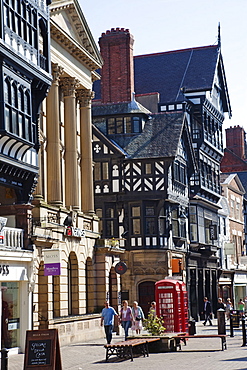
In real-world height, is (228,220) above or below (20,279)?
above

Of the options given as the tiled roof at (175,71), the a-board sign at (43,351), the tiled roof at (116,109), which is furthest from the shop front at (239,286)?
the a-board sign at (43,351)

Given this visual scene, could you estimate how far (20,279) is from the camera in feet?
86.9

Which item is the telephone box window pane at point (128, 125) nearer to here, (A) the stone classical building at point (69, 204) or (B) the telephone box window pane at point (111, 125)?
(B) the telephone box window pane at point (111, 125)

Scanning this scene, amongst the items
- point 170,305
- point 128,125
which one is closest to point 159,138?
point 128,125

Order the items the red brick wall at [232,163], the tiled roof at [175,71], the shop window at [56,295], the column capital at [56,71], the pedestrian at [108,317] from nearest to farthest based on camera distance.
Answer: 1. the pedestrian at [108,317]
2. the shop window at [56,295]
3. the column capital at [56,71]
4. the tiled roof at [175,71]
5. the red brick wall at [232,163]

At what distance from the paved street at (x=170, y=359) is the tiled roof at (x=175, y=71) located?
2738 cm

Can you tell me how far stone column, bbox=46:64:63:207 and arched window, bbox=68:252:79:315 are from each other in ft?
10.4

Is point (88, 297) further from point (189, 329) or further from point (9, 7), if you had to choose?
point (9, 7)

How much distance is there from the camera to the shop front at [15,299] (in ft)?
83.8

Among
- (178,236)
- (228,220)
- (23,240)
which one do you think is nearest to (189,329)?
(23,240)

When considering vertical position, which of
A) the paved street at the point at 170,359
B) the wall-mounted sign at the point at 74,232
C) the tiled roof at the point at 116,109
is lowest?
the paved street at the point at 170,359

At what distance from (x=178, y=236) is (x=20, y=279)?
2206cm

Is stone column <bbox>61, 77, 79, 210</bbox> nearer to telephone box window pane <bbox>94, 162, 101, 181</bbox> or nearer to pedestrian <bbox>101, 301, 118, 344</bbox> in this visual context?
pedestrian <bbox>101, 301, 118, 344</bbox>

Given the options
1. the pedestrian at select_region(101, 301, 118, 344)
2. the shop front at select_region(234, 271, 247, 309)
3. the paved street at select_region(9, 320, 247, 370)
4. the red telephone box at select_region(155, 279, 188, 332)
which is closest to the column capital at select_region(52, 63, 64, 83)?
the red telephone box at select_region(155, 279, 188, 332)
